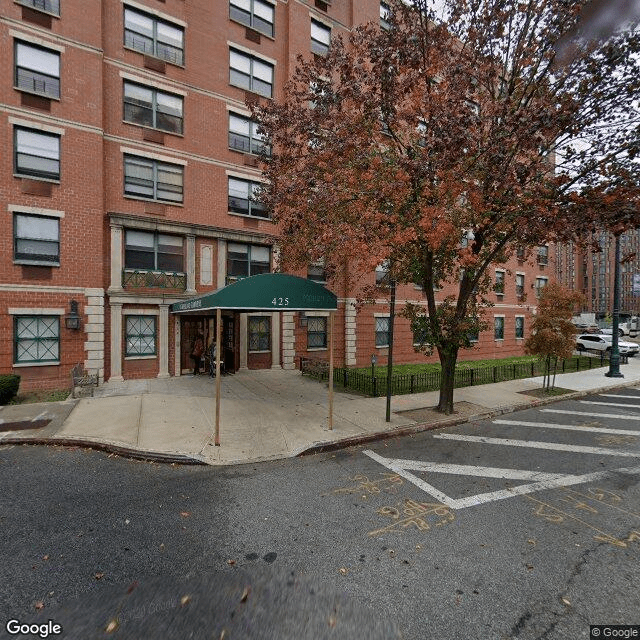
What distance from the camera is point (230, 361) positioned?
17.9 m

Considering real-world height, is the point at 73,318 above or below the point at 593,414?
above

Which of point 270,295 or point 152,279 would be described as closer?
point 270,295

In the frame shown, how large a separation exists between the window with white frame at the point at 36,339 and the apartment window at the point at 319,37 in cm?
1931

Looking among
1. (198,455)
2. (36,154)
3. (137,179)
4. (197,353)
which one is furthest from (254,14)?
(198,455)

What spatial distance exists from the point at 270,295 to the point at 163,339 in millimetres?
9605

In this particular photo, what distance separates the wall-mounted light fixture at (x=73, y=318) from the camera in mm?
13758

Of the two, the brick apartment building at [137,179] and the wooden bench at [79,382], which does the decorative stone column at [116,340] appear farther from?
the wooden bench at [79,382]

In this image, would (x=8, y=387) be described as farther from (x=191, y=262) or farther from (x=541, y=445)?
(x=541, y=445)

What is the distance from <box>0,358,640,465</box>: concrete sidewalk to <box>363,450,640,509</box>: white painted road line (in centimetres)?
160

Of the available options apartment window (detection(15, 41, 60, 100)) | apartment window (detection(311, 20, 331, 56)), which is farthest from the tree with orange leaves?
apartment window (detection(311, 20, 331, 56))

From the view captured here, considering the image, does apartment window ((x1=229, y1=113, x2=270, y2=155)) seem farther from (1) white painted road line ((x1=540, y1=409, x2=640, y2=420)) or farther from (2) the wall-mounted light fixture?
(1) white painted road line ((x1=540, y1=409, x2=640, y2=420))

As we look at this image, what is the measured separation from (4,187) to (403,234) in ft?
48.8

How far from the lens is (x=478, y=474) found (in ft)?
21.5

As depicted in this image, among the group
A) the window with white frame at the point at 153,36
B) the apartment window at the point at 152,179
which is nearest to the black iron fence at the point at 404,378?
the apartment window at the point at 152,179
